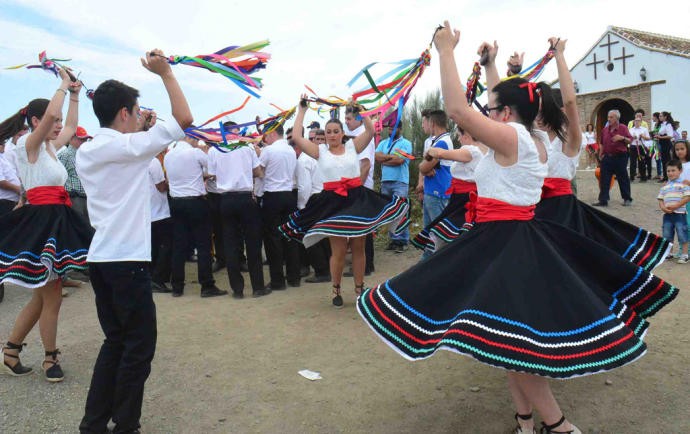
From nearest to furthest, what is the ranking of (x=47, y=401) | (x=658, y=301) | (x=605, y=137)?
(x=658, y=301) < (x=47, y=401) < (x=605, y=137)

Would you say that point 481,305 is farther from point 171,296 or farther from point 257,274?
point 171,296

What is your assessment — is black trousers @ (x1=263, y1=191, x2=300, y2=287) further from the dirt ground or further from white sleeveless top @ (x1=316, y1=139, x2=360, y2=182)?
the dirt ground

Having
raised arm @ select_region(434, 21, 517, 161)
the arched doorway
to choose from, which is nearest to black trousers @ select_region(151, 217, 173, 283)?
raised arm @ select_region(434, 21, 517, 161)

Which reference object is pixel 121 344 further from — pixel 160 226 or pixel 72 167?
pixel 72 167

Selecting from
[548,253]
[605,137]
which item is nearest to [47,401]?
[548,253]

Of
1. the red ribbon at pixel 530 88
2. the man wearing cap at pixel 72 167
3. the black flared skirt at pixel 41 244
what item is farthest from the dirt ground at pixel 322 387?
the man wearing cap at pixel 72 167

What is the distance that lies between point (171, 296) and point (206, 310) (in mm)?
1040

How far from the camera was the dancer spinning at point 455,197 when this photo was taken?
15.2ft

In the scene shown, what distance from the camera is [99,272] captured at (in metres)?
2.96

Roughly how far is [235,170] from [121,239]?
367 cm

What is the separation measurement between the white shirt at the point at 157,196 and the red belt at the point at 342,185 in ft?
8.45

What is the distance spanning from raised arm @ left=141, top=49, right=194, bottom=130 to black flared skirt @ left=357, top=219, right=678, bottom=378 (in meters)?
1.31

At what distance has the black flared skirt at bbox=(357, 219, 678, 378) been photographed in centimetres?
229

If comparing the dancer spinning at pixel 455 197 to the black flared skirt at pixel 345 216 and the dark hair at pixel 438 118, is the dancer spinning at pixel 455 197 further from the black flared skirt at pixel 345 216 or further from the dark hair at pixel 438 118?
the dark hair at pixel 438 118
